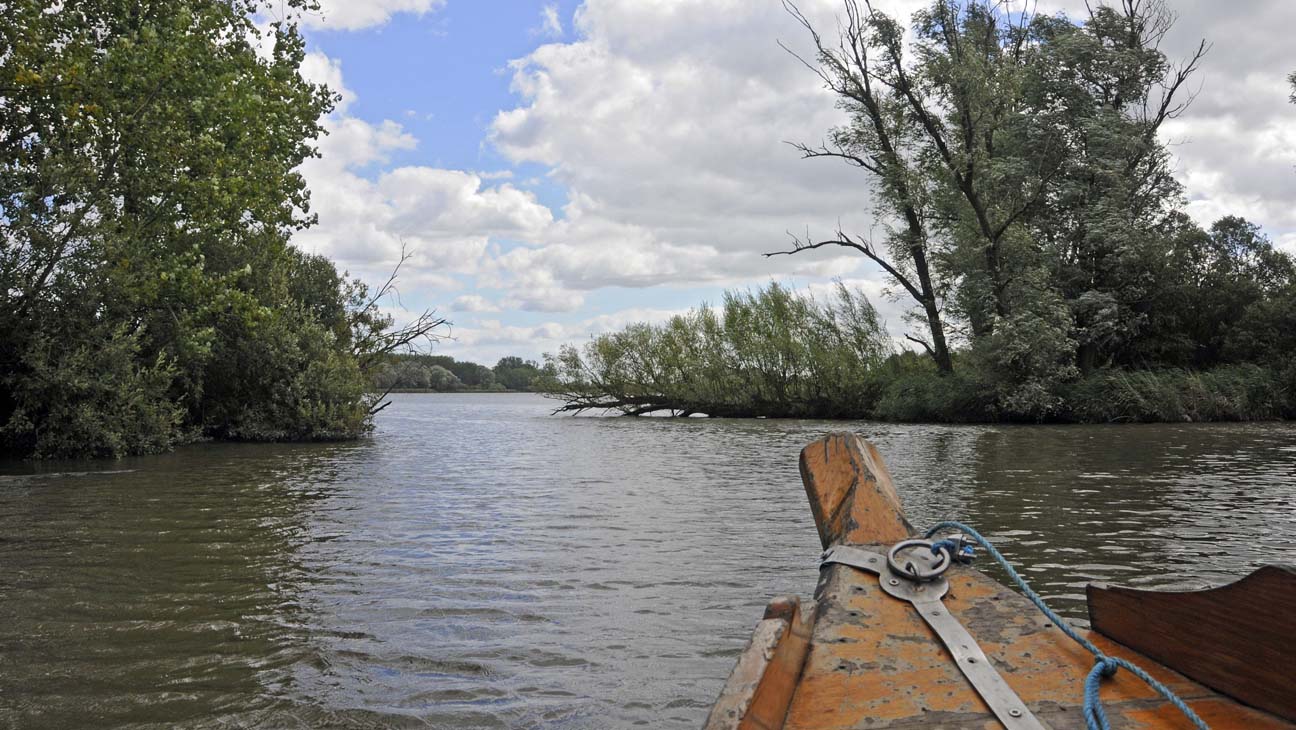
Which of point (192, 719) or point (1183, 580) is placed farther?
point (1183, 580)

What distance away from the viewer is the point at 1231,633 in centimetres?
257

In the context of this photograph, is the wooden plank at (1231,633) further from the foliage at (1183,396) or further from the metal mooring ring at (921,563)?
the foliage at (1183,396)

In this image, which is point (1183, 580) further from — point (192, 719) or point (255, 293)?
point (255, 293)

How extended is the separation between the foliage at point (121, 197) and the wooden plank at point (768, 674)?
633 inches

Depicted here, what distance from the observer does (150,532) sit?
8.79 meters

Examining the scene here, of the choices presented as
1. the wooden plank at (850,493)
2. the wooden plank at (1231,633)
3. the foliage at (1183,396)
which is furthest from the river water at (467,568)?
the foliage at (1183,396)

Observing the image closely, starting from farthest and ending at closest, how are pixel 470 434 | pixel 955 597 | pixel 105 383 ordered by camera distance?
pixel 470 434
pixel 105 383
pixel 955 597

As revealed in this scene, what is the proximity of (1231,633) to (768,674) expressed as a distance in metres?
1.36

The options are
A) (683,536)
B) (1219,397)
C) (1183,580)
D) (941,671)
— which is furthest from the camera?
(1219,397)

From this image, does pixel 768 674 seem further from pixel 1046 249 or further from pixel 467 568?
pixel 1046 249

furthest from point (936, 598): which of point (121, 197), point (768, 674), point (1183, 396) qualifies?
point (1183, 396)

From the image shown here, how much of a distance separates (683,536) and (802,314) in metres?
27.8

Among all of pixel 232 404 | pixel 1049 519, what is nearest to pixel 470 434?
pixel 232 404

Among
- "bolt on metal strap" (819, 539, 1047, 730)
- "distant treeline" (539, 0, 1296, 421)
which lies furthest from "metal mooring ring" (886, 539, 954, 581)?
"distant treeline" (539, 0, 1296, 421)
